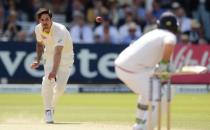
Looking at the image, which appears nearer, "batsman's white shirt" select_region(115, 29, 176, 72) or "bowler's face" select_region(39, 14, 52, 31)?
"batsman's white shirt" select_region(115, 29, 176, 72)

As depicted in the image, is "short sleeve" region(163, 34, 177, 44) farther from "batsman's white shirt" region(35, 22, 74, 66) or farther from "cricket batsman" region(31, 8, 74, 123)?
"batsman's white shirt" region(35, 22, 74, 66)

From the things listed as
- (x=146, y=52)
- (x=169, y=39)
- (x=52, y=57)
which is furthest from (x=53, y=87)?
(x=169, y=39)

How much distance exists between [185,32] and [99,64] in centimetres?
236

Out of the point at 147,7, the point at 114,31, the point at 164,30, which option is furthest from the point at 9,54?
the point at 164,30

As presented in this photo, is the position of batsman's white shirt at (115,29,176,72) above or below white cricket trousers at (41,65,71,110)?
above

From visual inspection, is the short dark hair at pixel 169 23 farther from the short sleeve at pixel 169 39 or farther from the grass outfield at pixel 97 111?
the grass outfield at pixel 97 111

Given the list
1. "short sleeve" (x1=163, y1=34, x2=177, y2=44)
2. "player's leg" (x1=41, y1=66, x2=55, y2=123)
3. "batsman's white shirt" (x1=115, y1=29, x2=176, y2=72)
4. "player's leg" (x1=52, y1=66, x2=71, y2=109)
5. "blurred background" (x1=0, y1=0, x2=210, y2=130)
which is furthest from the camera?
"blurred background" (x1=0, y1=0, x2=210, y2=130)

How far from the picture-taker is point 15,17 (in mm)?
19172

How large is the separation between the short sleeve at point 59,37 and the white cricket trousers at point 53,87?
0.40m

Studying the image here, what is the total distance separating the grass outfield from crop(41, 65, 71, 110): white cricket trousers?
314 millimetres

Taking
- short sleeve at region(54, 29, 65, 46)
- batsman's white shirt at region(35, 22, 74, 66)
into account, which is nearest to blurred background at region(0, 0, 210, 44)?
batsman's white shirt at region(35, 22, 74, 66)

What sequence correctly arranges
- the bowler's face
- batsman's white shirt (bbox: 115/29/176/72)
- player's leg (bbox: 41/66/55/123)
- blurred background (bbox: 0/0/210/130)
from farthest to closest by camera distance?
blurred background (bbox: 0/0/210/130) < player's leg (bbox: 41/66/55/123) < the bowler's face < batsman's white shirt (bbox: 115/29/176/72)

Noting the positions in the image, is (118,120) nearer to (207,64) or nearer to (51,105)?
(51,105)

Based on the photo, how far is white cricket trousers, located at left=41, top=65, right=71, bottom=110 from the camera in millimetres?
11336
